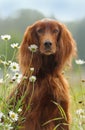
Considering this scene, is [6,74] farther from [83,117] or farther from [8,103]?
[83,117]

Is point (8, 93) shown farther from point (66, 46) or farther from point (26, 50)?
point (66, 46)

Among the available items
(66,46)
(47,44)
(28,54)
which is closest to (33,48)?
(47,44)

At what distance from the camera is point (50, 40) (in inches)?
213

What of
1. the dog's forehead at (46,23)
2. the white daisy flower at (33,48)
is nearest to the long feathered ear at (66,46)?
the dog's forehead at (46,23)

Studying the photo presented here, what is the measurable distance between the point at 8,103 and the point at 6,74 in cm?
39

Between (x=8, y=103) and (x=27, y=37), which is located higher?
(x=27, y=37)

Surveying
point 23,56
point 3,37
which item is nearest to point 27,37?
point 23,56

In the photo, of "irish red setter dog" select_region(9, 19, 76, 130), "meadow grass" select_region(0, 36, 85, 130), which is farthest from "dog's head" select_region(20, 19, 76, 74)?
"meadow grass" select_region(0, 36, 85, 130)

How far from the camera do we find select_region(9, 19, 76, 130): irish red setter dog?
552 cm

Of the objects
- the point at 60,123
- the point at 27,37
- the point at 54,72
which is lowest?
the point at 60,123

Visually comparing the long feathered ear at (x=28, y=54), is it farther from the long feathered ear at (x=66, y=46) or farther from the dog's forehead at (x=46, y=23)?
the long feathered ear at (x=66, y=46)

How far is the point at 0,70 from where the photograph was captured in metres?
5.08

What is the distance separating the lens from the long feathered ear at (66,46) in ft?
18.5

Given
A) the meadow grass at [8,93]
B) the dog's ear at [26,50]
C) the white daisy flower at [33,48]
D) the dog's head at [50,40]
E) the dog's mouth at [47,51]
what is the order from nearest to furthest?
the meadow grass at [8,93] < the white daisy flower at [33,48] < the dog's mouth at [47,51] < the dog's head at [50,40] < the dog's ear at [26,50]
